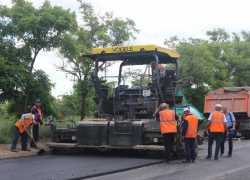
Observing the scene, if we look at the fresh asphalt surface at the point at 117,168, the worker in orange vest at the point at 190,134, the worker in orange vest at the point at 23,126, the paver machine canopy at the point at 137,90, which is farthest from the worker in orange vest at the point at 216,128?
the worker in orange vest at the point at 23,126

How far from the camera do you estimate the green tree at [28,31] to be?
11.4m

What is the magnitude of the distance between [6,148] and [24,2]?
4393 millimetres

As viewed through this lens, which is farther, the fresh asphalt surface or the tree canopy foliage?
the tree canopy foliage

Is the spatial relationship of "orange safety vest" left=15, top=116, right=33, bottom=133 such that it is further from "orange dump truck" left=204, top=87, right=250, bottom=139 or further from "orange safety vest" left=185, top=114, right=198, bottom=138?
"orange dump truck" left=204, top=87, right=250, bottom=139

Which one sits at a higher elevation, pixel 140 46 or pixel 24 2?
pixel 24 2

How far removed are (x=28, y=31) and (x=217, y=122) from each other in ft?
19.0

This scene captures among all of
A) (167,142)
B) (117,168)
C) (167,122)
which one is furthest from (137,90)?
(117,168)

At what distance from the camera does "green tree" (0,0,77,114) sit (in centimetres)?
1144

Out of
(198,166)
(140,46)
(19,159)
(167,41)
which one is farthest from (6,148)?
(167,41)

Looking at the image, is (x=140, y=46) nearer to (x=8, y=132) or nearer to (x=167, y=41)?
(x=8, y=132)

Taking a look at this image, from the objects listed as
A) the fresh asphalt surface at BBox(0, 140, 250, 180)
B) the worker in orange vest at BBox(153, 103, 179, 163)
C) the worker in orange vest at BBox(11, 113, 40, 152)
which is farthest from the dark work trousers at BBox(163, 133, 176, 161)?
the worker in orange vest at BBox(11, 113, 40, 152)

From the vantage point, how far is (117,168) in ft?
26.6

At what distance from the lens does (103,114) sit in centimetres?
1072

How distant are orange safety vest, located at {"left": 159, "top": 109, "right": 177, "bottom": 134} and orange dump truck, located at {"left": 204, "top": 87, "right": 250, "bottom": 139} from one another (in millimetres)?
9202
